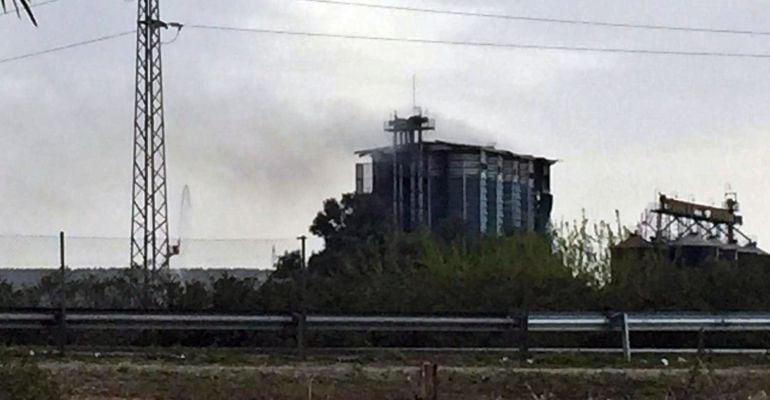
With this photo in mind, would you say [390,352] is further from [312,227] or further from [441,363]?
[312,227]

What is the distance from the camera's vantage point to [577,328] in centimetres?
2436

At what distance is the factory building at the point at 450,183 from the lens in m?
62.9

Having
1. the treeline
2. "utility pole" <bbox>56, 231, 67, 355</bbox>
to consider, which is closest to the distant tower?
the treeline

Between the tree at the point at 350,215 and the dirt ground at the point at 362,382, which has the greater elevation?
the tree at the point at 350,215

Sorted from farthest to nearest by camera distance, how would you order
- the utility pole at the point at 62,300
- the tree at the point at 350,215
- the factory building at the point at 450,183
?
the factory building at the point at 450,183
the tree at the point at 350,215
the utility pole at the point at 62,300

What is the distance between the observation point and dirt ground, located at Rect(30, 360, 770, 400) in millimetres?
16172

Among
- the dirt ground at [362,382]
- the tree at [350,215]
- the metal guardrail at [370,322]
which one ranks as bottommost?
the dirt ground at [362,382]

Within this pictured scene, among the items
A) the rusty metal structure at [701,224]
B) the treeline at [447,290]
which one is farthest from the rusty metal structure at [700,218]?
the treeline at [447,290]

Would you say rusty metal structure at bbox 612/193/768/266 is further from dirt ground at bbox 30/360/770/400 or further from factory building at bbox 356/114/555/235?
dirt ground at bbox 30/360/770/400

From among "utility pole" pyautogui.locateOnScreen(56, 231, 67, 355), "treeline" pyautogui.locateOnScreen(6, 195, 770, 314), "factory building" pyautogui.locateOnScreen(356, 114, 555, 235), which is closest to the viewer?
"utility pole" pyautogui.locateOnScreen(56, 231, 67, 355)

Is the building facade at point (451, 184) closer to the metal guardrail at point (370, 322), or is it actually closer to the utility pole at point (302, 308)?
the utility pole at point (302, 308)

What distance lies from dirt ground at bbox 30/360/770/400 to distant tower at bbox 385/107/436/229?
40707 millimetres

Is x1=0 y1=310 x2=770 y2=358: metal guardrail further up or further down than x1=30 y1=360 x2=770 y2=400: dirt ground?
further up

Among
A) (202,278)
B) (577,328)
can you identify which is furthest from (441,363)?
(202,278)
